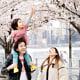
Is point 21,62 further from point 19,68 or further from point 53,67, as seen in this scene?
point 53,67

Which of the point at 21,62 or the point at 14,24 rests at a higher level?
the point at 14,24

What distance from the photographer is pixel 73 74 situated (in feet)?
35.2

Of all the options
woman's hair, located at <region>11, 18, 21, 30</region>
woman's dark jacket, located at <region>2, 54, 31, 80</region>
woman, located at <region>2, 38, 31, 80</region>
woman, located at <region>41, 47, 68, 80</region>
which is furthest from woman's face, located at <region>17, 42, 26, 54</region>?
woman, located at <region>41, 47, 68, 80</region>

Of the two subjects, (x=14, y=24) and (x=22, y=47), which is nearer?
(x=22, y=47)

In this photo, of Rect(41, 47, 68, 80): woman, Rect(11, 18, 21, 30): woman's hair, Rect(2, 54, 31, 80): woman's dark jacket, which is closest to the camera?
Rect(2, 54, 31, 80): woman's dark jacket

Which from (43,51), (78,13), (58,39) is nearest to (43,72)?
(78,13)

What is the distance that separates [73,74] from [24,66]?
228 inches

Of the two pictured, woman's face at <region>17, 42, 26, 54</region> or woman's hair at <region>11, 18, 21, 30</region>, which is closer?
woman's face at <region>17, 42, 26, 54</region>

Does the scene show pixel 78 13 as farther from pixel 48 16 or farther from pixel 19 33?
pixel 19 33

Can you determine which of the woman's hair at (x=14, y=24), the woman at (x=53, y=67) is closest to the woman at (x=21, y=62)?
the woman's hair at (x=14, y=24)

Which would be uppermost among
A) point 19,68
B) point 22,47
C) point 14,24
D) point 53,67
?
point 14,24

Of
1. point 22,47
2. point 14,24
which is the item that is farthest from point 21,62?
point 14,24

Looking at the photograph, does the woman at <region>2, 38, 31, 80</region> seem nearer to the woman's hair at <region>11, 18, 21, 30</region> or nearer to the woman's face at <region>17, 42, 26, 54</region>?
the woman's face at <region>17, 42, 26, 54</region>

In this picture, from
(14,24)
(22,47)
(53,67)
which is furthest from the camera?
(53,67)
